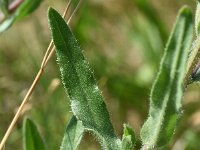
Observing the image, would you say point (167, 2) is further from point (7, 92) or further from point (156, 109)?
point (156, 109)

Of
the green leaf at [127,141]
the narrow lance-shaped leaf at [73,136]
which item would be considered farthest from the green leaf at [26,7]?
the green leaf at [127,141]

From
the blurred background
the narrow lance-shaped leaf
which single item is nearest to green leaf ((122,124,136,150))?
the narrow lance-shaped leaf

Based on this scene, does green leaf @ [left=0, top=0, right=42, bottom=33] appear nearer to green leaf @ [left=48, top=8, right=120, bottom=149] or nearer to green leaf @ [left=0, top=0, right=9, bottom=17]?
green leaf @ [left=0, top=0, right=9, bottom=17]

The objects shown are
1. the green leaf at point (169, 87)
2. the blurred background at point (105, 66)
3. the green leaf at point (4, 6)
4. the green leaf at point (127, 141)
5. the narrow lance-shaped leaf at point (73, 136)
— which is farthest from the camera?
the blurred background at point (105, 66)

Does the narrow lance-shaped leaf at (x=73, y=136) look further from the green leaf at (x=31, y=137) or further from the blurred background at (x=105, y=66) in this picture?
the blurred background at (x=105, y=66)

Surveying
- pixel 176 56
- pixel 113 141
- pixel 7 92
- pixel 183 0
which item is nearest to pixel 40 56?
pixel 7 92

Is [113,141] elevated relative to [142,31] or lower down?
lower down
